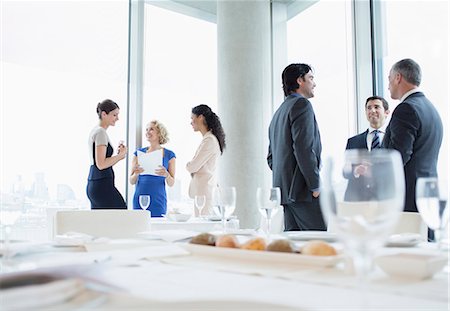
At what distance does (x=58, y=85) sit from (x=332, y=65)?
2717 millimetres

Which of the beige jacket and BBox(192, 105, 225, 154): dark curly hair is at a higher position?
BBox(192, 105, 225, 154): dark curly hair

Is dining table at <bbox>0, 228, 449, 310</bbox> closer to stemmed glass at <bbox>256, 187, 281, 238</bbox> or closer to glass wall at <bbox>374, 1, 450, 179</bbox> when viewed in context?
stemmed glass at <bbox>256, 187, 281, 238</bbox>

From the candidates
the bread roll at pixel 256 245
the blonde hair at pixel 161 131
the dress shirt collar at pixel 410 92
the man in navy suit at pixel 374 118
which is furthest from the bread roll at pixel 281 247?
the blonde hair at pixel 161 131

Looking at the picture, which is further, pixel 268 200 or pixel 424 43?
pixel 424 43

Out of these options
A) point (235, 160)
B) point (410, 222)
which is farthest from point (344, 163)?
point (235, 160)

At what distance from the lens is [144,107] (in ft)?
16.0

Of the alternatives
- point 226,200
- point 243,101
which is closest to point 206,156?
point 243,101

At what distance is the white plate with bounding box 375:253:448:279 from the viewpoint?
2.54 feet

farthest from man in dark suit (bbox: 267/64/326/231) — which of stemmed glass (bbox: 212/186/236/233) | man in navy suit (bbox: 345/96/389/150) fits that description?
stemmed glass (bbox: 212/186/236/233)

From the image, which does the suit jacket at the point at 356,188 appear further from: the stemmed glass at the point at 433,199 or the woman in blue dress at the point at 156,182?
the woman in blue dress at the point at 156,182

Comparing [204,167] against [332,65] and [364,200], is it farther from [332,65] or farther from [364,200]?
[364,200]

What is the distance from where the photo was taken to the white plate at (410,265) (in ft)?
2.54

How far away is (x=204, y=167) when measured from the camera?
3701 millimetres

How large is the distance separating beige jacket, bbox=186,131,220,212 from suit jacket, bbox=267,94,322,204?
854 millimetres
